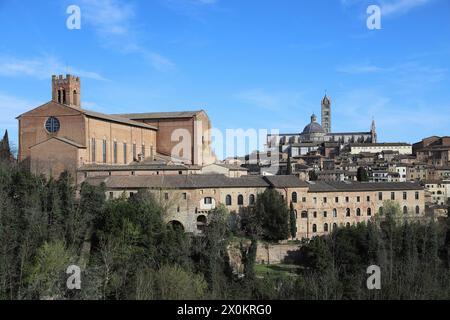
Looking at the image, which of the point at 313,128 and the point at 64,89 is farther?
the point at 313,128

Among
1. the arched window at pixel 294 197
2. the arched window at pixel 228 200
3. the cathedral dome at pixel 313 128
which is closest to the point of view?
the arched window at pixel 228 200

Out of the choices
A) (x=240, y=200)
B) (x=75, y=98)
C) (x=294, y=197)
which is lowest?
(x=240, y=200)

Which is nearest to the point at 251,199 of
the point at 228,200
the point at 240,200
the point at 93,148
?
the point at 240,200

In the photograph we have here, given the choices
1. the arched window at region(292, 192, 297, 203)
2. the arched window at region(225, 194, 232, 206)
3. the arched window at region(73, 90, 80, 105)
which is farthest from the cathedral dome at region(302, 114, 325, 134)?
the arched window at region(225, 194, 232, 206)

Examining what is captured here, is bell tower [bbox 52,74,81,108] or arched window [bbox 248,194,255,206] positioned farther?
bell tower [bbox 52,74,81,108]

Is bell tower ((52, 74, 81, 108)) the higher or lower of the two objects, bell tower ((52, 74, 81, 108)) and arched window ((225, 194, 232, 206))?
the higher

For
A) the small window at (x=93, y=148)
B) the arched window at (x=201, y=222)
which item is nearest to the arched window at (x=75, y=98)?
the small window at (x=93, y=148)

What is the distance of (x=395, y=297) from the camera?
54.5ft

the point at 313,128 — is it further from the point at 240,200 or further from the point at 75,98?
the point at 240,200

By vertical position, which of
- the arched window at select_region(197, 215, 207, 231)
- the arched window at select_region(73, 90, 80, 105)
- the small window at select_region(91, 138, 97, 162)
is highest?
the arched window at select_region(73, 90, 80, 105)

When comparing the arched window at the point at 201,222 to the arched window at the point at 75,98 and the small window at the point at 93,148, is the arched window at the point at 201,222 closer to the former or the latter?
the small window at the point at 93,148

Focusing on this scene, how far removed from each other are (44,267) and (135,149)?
22362 mm

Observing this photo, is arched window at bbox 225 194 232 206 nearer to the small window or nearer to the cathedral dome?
the small window

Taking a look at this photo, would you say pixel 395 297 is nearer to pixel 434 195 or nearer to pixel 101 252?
pixel 101 252
